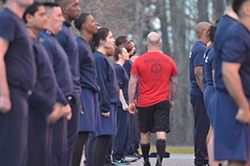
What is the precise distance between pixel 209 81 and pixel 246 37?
13.4ft

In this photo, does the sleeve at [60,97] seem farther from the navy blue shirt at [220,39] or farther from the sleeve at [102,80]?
the sleeve at [102,80]

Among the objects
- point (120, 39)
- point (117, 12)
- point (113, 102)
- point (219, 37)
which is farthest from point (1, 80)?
point (117, 12)

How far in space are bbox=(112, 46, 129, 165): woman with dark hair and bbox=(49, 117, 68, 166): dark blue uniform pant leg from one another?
6.14 metres

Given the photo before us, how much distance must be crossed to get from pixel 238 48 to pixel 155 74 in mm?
5851

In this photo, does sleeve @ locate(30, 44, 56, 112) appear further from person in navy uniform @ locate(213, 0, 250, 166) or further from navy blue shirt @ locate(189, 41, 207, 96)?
navy blue shirt @ locate(189, 41, 207, 96)

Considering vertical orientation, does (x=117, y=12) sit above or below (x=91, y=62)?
above

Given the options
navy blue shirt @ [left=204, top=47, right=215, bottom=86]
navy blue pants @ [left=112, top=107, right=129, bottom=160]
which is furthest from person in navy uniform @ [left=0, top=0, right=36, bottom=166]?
navy blue pants @ [left=112, top=107, right=129, bottom=160]

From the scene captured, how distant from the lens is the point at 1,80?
6.79 meters

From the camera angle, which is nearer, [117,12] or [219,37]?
[219,37]

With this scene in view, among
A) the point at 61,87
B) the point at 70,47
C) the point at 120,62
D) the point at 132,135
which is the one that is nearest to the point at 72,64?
the point at 70,47

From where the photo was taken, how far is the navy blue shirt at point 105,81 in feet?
35.8

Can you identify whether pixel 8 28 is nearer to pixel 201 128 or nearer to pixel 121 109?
pixel 201 128

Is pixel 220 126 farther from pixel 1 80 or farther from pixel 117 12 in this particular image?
pixel 117 12

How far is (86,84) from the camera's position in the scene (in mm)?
10047
